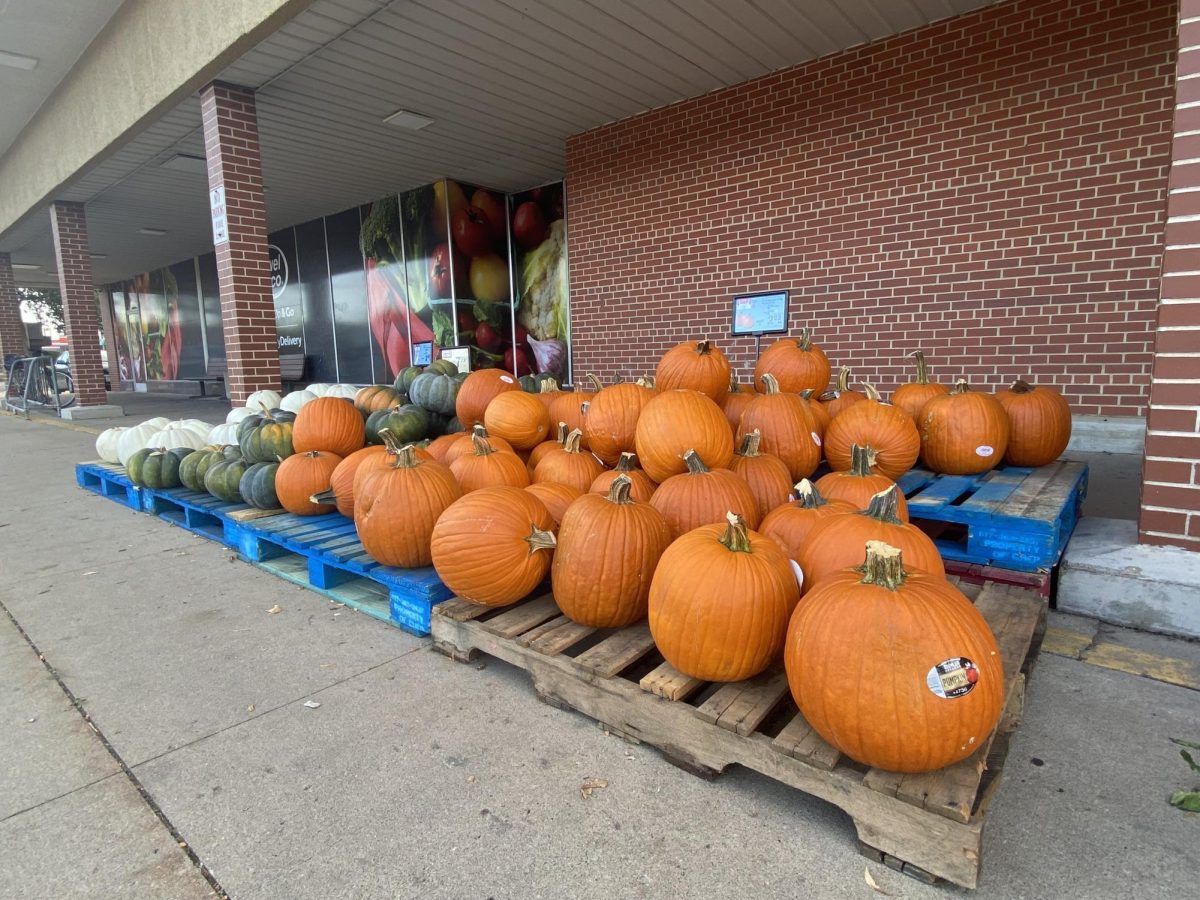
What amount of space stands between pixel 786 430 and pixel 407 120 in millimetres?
7585

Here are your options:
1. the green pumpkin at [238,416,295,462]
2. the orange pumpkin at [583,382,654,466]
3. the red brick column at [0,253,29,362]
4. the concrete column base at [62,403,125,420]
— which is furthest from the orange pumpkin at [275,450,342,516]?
the red brick column at [0,253,29,362]

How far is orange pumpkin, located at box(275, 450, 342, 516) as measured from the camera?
11.7 ft

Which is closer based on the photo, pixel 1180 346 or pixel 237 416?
pixel 1180 346

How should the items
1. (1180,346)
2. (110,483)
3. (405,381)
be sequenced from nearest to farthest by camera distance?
(1180,346) → (405,381) → (110,483)

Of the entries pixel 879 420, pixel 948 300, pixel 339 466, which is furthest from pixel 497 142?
pixel 879 420

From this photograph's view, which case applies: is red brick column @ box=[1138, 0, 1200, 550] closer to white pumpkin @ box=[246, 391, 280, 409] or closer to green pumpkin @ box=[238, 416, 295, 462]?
green pumpkin @ box=[238, 416, 295, 462]

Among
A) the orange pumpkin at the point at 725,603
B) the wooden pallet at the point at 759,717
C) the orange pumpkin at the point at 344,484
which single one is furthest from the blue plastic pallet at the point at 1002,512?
the orange pumpkin at the point at 344,484

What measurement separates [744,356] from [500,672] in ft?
18.3

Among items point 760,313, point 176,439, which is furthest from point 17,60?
point 760,313

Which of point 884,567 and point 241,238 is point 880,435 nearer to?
point 884,567

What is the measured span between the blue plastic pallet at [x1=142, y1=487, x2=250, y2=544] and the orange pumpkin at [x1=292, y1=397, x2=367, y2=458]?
710 millimetres

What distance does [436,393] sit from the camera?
4.35 m

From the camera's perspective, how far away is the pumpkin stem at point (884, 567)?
1.45 meters

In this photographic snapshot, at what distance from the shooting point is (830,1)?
5.21 meters
